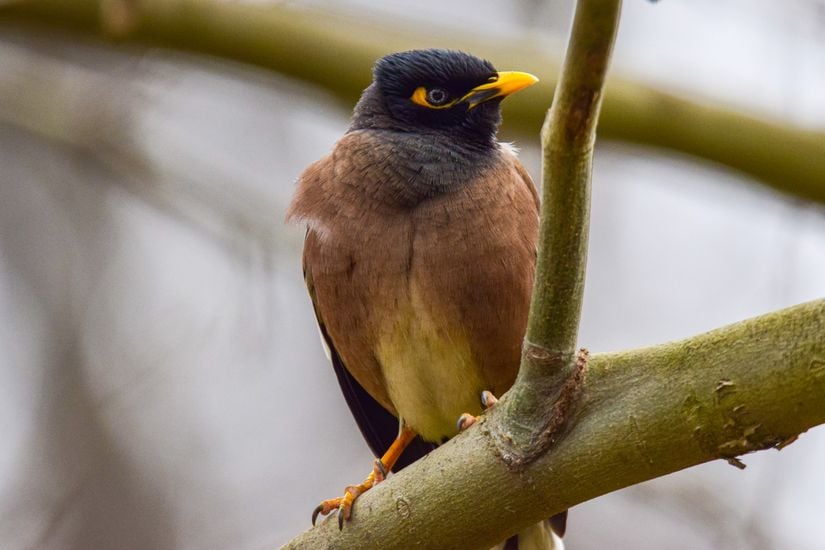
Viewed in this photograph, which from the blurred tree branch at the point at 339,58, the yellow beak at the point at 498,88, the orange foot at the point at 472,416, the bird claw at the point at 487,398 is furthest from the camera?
Result: the blurred tree branch at the point at 339,58

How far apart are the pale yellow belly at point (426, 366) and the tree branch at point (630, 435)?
3.09 feet

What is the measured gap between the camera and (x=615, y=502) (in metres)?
7.51

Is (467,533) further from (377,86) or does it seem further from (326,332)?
(377,86)

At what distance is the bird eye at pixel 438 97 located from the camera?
504 centimetres

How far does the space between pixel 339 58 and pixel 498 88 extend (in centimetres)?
99

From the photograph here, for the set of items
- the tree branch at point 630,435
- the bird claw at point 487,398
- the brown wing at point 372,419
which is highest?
the tree branch at point 630,435

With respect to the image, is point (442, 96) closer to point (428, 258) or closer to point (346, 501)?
point (428, 258)

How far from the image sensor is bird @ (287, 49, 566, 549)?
4367 millimetres

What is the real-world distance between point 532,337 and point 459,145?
6.14 ft

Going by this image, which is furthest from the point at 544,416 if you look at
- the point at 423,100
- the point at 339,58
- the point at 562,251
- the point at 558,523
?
the point at 339,58

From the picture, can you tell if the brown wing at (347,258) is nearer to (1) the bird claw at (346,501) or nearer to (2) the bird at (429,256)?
(2) the bird at (429,256)

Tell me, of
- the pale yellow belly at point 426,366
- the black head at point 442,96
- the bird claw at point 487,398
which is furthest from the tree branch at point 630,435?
the black head at point 442,96

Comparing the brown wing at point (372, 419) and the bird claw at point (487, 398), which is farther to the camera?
the brown wing at point (372, 419)

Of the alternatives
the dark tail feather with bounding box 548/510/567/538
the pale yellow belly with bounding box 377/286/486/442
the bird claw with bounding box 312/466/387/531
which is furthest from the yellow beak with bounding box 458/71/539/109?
the dark tail feather with bounding box 548/510/567/538
